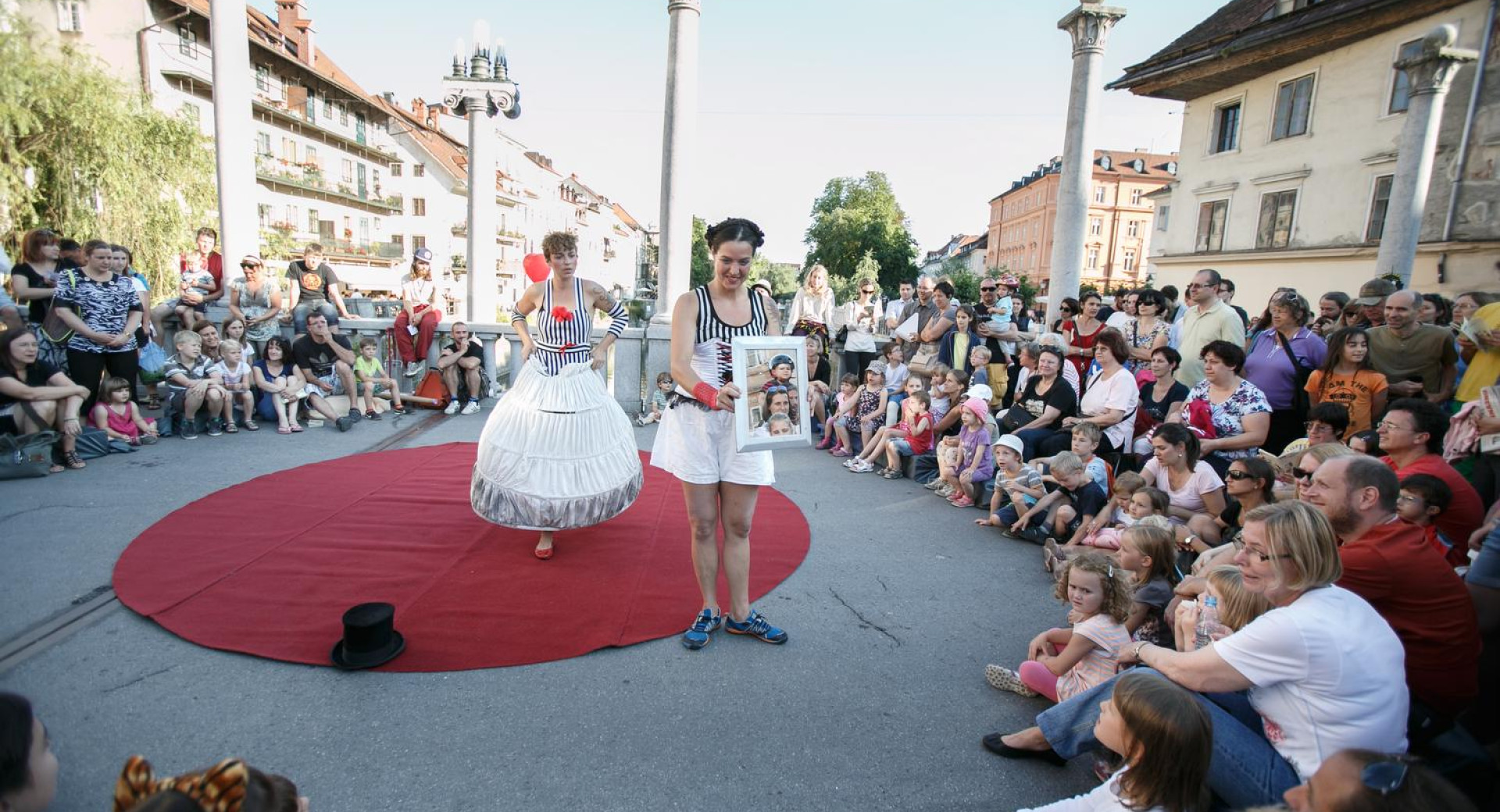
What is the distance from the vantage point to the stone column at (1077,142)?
8.74 meters

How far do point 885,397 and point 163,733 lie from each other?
6.85 meters

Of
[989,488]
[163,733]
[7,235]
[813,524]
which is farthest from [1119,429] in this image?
[7,235]

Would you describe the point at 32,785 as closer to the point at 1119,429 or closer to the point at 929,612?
the point at 929,612

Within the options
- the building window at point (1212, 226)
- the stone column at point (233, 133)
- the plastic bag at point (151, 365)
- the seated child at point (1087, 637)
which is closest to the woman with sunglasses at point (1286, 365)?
the seated child at point (1087, 637)

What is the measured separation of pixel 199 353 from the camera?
7961 mm

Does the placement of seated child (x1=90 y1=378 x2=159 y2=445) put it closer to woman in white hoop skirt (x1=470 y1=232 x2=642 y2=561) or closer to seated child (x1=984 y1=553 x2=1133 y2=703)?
woman in white hoop skirt (x1=470 y1=232 x2=642 y2=561)

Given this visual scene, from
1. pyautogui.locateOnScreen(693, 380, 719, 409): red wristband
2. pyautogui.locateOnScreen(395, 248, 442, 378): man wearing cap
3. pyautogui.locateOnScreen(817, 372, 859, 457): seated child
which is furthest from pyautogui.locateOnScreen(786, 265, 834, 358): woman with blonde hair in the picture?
pyautogui.locateOnScreen(693, 380, 719, 409): red wristband

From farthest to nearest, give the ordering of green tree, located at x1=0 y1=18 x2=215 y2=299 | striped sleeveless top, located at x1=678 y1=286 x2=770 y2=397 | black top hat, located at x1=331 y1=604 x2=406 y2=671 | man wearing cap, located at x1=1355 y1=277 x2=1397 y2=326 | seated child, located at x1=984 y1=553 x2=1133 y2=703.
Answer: green tree, located at x1=0 y1=18 x2=215 y2=299 < man wearing cap, located at x1=1355 y1=277 x2=1397 y2=326 < striped sleeveless top, located at x1=678 y1=286 x2=770 y2=397 < black top hat, located at x1=331 y1=604 x2=406 y2=671 < seated child, located at x1=984 y1=553 x2=1133 y2=703

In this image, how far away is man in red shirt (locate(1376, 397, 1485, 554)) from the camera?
142 inches

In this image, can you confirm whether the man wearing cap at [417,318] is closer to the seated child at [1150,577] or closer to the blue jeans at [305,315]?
the blue jeans at [305,315]

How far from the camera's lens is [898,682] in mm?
3488

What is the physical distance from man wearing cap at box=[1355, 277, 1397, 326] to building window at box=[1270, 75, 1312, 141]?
17.2 metres

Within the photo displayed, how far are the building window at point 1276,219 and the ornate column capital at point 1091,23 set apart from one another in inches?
611

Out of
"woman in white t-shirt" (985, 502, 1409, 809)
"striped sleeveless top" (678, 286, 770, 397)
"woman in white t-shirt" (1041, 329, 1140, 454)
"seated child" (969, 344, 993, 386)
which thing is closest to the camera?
"woman in white t-shirt" (985, 502, 1409, 809)
